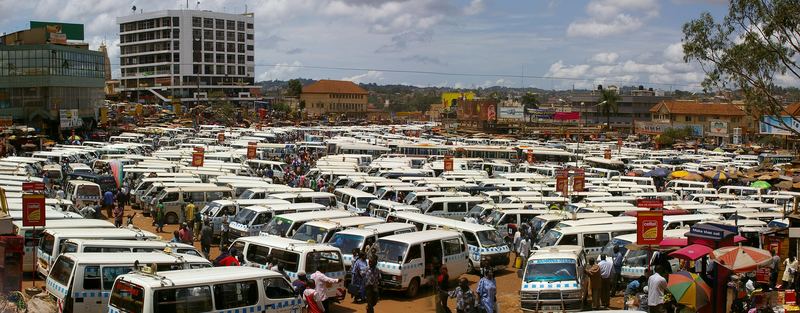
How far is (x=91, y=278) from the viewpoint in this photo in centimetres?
1227

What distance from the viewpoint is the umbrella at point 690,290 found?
13.0 meters

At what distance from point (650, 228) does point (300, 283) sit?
23.2 ft

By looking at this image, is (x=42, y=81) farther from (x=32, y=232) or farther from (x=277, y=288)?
(x=277, y=288)

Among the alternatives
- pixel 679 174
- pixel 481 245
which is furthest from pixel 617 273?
pixel 679 174

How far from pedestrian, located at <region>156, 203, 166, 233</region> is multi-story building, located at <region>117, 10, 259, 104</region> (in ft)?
346

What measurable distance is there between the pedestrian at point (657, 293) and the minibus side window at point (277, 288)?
6.06 metres

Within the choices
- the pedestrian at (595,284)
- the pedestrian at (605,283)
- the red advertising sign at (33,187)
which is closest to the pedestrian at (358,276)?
the pedestrian at (595,284)

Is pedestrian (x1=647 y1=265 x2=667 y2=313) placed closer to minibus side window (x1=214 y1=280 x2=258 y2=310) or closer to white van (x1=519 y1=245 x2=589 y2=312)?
white van (x1=519 y1=245 x2=589 y2=312)

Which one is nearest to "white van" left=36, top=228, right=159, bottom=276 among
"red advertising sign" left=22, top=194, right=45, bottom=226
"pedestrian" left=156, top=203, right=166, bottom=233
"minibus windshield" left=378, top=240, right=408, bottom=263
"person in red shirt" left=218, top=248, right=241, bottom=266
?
"red advertising sign" left=22, top=194, right=45, bottom=226

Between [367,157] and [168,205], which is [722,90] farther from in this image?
[367,157]

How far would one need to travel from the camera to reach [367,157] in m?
48.3

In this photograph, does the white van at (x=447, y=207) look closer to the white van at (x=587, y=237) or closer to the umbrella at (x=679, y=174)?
the white van at (x=587, y=237)

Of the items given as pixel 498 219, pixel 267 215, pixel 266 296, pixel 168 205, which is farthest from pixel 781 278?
pixel 168 205

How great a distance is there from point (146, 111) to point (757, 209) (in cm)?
8539
